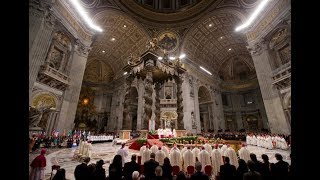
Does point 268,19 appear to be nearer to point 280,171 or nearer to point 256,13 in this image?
point 256,13

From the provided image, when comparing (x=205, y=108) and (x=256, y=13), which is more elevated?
(x=256, y=13)

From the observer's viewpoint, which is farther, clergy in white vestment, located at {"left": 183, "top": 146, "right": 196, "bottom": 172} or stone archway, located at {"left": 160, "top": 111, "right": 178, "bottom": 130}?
stone archway, located at {"left": 160, "top": 111, "right": 178, "bottom": 130}

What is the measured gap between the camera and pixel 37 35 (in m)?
9.82

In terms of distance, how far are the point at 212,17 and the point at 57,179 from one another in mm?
21190

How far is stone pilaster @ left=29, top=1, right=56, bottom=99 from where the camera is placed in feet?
31.1

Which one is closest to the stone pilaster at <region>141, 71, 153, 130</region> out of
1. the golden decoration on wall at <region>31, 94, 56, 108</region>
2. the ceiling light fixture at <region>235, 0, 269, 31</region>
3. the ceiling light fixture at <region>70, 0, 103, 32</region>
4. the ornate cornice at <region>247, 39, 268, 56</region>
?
the golden decoration on wall at <region>31, 94, 56, 108</region>

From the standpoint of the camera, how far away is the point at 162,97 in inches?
816

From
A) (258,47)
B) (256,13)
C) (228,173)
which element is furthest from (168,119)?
(228,173)

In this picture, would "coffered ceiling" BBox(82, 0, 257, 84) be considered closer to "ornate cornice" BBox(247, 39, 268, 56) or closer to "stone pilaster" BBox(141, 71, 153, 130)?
"ornate cornice" BBox(247, 39, 268, 56)

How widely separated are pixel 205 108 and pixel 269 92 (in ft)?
38.4

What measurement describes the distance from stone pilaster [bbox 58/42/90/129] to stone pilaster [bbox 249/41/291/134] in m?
17.0

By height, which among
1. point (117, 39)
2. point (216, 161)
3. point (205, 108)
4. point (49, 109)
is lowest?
point (216, 161)

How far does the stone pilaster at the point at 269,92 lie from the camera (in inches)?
468
